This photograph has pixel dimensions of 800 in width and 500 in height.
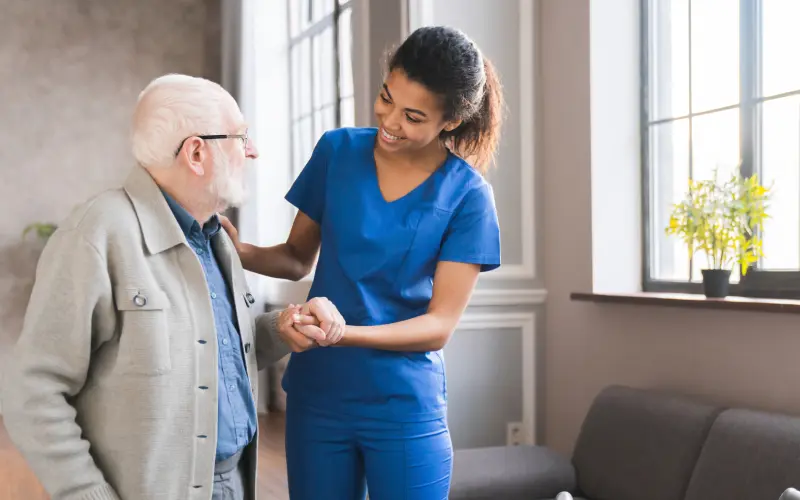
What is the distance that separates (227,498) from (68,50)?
646cm

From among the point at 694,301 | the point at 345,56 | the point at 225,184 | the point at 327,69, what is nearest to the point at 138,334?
the point at 225,184

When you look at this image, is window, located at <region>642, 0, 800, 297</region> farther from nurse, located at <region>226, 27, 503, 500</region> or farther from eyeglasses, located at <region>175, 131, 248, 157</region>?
eyeglasses, located at <region>175, 131, 248, 157</region>

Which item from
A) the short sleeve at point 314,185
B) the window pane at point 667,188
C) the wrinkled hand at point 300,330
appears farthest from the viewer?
the window pane at point 667,188

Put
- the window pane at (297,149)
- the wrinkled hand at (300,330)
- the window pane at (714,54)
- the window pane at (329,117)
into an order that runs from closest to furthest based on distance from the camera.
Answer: the wrinkled hand at (300,330), the window pane at (714,54), the window pane at (329,117), the window pane at (297,149)

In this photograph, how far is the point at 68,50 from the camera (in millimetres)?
7242

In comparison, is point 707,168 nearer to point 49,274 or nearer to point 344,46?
point 49,274

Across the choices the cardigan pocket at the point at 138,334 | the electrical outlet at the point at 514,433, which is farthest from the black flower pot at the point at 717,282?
the cardigan pocket at the point at 138,334

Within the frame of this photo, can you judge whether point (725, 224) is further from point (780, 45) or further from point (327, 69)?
point (327, 69)

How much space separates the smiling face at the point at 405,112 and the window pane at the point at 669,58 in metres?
1.79

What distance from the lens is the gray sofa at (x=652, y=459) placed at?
235 cm

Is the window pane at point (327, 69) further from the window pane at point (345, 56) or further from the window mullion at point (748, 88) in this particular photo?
the window mullion at point (748, 88)

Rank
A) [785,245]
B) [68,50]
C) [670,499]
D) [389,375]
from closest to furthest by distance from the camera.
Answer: [389,375] → [670,499] → [785,245] → [68,50]

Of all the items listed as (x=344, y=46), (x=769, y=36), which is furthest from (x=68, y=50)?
(x=769, y=36)

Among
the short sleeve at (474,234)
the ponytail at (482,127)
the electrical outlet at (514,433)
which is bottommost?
the electrical outlet at (514,433)
